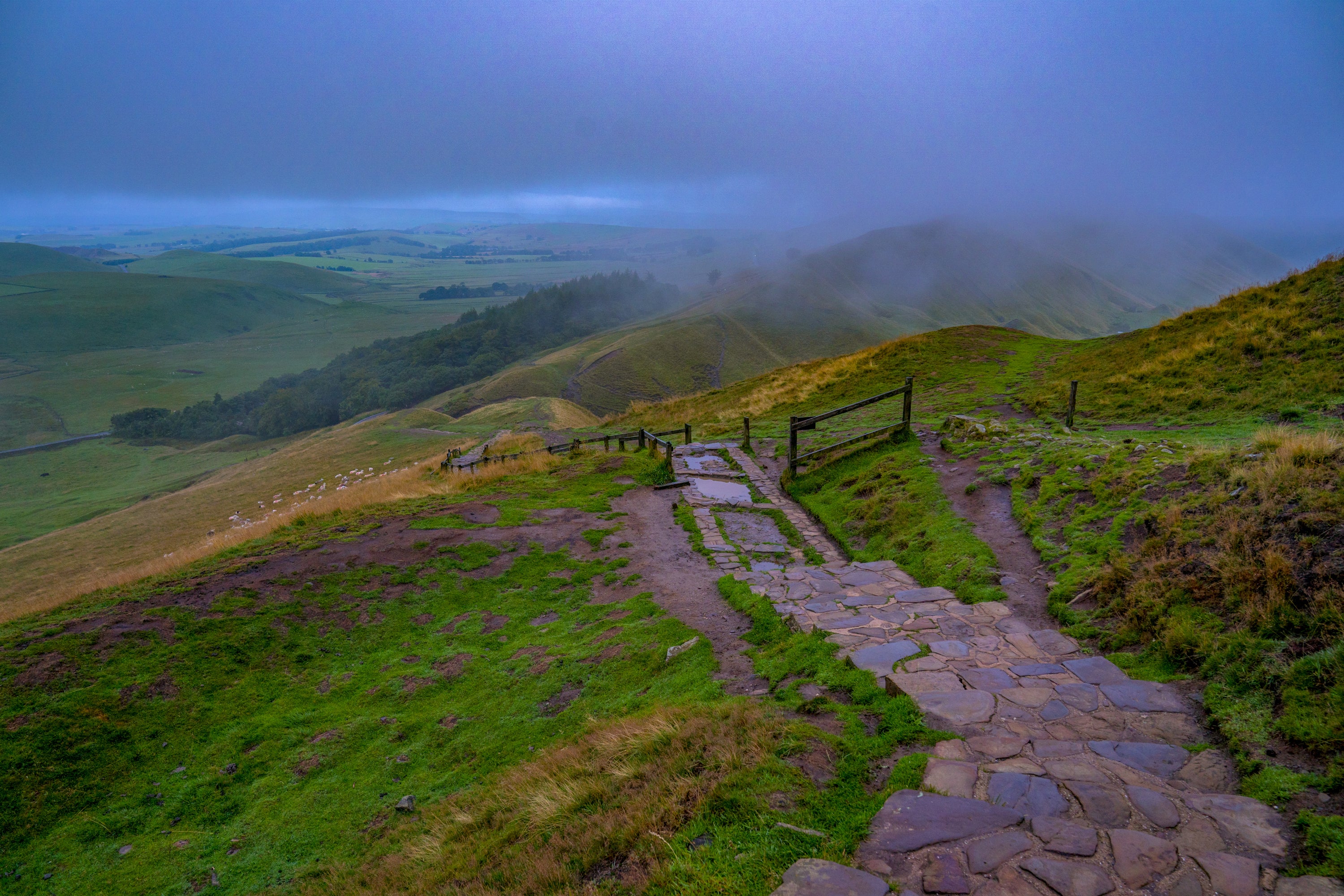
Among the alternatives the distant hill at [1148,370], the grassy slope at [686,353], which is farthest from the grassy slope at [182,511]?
the grassy slope at [686,353]

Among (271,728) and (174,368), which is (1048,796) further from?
(174,368)

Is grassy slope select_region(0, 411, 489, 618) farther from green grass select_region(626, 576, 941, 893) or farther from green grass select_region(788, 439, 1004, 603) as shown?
green grass select_region(626, 576, 941, 893)

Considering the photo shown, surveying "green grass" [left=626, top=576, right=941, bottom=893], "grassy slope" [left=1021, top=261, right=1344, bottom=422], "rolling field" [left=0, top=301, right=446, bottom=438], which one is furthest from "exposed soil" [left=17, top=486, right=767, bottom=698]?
"rolling field" [left=0, top=301, right=446, bottom=438]

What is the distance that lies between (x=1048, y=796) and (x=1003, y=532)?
6.10 m

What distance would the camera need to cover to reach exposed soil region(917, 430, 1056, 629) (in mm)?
7297

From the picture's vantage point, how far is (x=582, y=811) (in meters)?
4.73

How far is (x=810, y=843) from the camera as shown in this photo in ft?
12.4

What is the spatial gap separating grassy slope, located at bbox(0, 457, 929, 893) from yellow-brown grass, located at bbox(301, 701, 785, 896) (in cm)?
2

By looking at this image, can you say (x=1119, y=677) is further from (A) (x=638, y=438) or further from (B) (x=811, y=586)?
(A) (x=638, y=438)

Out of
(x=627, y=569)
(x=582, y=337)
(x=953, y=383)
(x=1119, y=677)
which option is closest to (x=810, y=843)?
(x=1119, y=677)

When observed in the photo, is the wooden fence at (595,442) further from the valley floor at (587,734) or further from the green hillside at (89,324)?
the green hillside at (89,324)

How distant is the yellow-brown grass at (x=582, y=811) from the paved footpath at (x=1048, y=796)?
1.06m

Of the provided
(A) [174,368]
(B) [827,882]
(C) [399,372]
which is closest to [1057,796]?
(B) [827,882]

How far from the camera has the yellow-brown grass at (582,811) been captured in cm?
415
